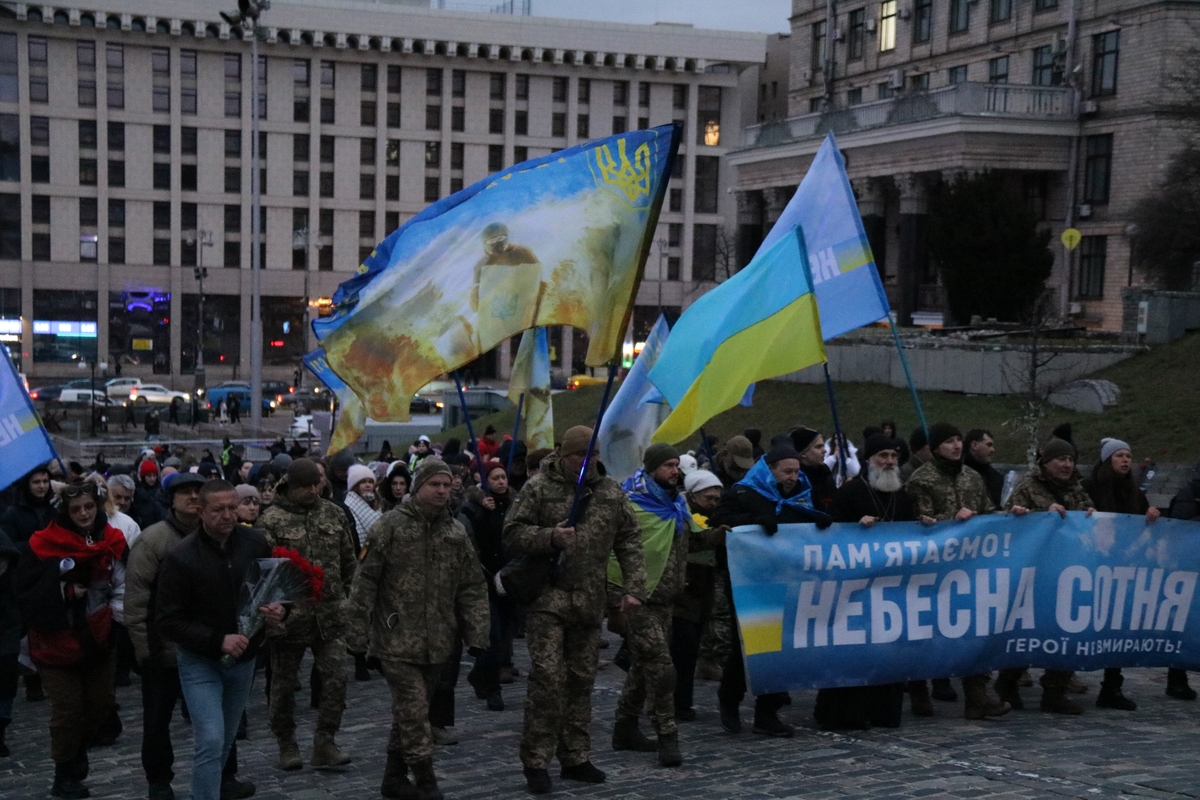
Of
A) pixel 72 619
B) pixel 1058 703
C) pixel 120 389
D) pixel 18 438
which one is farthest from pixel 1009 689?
pixel 120 389

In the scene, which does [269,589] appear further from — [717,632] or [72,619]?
[717,632]

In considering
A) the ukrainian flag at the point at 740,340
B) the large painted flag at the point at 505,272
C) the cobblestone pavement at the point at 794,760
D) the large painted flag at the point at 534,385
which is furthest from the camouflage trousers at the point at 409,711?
the large painted flag at the point at 534,385

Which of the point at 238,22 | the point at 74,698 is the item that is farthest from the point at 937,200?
the point at 74,698

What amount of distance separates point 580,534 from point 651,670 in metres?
0.94

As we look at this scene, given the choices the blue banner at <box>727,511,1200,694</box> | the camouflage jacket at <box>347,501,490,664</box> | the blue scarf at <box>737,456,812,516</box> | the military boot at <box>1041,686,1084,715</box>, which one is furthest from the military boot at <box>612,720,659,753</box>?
the military boot at <box>1041,686,1084,715</box>

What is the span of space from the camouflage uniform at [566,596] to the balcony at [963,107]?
3753 cm

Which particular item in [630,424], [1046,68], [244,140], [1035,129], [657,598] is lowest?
[657,598]

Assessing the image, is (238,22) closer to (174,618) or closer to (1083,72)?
(1083,72)

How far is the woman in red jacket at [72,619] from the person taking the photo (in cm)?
819

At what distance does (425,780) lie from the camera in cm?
763

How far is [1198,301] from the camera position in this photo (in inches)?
1286

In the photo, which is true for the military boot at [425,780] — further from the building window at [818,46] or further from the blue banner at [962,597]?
the building window at [818,46]

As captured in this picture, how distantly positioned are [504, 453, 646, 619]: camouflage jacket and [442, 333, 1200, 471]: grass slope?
61.4 ft

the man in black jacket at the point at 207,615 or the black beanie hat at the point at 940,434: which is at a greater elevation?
the black beanie hat at the point at 940,434
